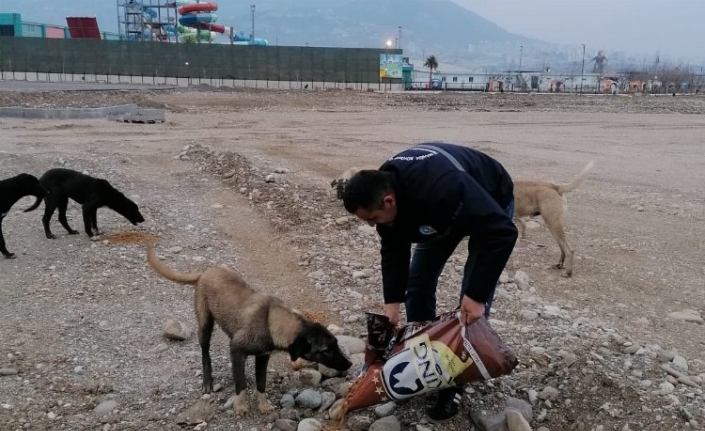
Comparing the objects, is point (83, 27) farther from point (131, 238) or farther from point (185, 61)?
point (131, 238)

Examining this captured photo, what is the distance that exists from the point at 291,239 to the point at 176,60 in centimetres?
5692

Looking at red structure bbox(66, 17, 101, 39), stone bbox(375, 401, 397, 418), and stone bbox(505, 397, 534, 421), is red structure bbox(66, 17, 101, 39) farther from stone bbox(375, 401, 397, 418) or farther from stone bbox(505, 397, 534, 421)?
stone bbox(505, 397, 534, 421)

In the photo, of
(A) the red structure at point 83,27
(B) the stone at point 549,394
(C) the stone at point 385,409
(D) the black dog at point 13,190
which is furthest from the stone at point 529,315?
(A) the red structure at point 83,27

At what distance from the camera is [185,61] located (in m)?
61.4

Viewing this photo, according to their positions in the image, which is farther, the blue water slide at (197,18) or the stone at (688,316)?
the blue water slide at (197,18)

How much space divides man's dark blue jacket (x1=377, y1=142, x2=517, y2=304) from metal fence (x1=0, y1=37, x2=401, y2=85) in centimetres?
6063

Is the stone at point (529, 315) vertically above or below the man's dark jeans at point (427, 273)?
below

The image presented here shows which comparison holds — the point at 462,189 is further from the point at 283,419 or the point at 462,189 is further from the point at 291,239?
the point at 291,239

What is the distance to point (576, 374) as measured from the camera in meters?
4.76

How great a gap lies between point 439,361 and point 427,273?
2.41ft

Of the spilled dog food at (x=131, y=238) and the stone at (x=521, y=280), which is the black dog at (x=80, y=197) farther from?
the stone at (x=521, y=280)

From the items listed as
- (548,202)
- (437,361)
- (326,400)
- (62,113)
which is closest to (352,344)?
(326,400)

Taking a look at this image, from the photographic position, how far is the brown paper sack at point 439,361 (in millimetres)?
3891

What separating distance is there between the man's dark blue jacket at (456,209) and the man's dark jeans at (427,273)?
0.31 meters
